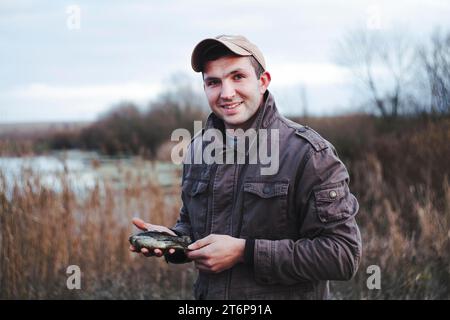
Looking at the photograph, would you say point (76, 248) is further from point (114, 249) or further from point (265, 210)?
point (265, 210)

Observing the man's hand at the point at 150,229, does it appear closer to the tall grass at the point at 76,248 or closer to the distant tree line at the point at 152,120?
the tall grass at the point at 76,248

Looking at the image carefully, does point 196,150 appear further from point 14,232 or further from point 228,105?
point 14,232

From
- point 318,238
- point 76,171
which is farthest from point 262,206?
point 76,171

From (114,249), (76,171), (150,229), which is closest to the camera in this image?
(150,229)

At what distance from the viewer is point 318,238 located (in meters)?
2.03

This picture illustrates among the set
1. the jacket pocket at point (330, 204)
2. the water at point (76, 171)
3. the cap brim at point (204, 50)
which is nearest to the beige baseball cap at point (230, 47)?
the cap brim at point (204, 50)

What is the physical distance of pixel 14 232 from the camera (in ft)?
16.8

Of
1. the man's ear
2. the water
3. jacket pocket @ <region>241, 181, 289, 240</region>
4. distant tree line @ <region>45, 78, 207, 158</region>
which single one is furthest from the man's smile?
distant tree line @ <region>45, 78, 207, 158</region>

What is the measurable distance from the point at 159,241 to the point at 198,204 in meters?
0.22

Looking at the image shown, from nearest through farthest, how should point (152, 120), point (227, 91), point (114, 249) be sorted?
point (227, 91), point (114, 249), point (152, 120)

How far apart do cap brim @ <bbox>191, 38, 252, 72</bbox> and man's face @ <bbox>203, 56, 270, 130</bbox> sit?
4 cm

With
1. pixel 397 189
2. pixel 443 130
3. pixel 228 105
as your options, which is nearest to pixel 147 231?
pixel 228 105

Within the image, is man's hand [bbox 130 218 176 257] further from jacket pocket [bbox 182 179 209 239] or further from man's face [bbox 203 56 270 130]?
man's face [bbox 203 56 270 130]
